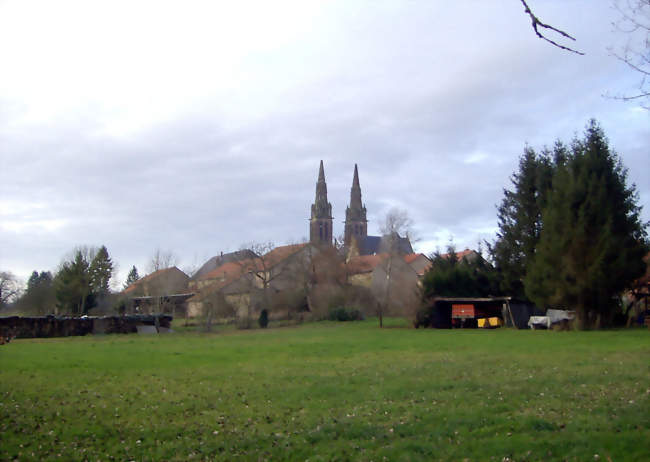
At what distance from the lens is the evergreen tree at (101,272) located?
6347cm

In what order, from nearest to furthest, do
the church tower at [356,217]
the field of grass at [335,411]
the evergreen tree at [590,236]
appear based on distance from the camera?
the field of grass at [335,411] < the evergreen tree at [590,236] < the church tower at [356,217]

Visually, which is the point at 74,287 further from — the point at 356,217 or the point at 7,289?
the point at 356,217

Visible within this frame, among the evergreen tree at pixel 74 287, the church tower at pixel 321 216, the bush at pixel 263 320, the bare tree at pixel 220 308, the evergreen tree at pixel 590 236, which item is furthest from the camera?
the church tower at pixel 321 216

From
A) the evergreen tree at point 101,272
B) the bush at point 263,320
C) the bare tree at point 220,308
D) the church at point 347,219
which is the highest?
the church at point 347,219

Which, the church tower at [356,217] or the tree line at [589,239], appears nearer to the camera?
the tree line at [589,239]

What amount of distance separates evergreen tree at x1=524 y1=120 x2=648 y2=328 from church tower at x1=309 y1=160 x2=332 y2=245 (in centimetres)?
9307

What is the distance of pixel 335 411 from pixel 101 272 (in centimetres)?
6313

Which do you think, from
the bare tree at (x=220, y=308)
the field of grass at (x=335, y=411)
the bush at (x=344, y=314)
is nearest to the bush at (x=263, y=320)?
the bush at (x=344, y=314)

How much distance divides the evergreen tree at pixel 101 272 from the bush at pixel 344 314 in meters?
28.4

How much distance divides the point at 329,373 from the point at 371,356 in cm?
483

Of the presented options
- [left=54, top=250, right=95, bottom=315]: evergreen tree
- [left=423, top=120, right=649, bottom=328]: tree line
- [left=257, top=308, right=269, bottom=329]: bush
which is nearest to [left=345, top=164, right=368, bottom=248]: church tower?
[left=54, top=250, right=95, bottom=315]: evergreen tree

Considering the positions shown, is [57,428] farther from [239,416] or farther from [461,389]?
[461,389]

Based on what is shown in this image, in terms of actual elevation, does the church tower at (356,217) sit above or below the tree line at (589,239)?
above

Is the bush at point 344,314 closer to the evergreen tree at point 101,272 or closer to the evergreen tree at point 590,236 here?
the evergreen tree at point 590,236
